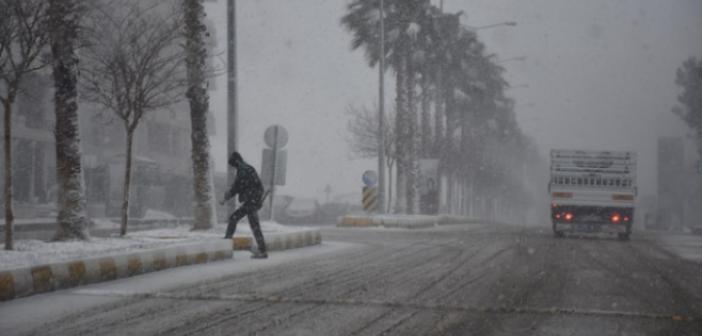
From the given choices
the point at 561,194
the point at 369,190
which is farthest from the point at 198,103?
the point at 369,190

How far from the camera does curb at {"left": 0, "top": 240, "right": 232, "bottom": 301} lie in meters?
9.02

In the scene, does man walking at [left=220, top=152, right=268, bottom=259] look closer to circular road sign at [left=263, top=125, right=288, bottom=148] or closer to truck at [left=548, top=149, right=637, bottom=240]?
circular road sign at [left=263, top=125, right=288, bottom=148]

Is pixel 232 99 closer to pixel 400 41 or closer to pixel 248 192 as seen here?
pixel 248 192

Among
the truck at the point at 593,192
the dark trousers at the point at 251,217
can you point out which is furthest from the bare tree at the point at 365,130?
the dark trousers at the point at 251,217

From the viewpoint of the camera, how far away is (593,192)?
24781mm

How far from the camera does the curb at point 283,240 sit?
1598 cm

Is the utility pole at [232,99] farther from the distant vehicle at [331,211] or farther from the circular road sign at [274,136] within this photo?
the distant vehicle at [331,211]

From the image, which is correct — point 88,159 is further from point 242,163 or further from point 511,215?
point 511,215

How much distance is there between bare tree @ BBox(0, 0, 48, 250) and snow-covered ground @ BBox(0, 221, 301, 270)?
0.71m

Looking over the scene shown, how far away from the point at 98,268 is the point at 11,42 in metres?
3.61

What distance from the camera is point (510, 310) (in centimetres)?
800

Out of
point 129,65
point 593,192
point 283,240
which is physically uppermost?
point 129,65

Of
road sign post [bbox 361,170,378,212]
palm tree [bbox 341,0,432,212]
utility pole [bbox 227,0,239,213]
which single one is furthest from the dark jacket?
palm tree [bbox 341,0,432,212]

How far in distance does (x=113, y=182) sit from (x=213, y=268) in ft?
102
